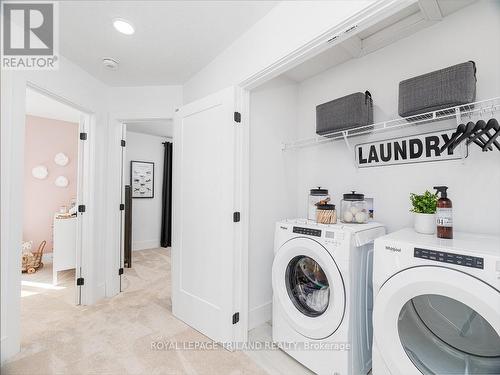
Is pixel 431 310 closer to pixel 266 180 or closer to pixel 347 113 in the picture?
pixel 347 113

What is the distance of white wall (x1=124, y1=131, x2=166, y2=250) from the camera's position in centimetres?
484

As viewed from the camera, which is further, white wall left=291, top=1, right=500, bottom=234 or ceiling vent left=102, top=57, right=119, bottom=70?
ceiling vent left=102, top=57, right=119, bottom=70

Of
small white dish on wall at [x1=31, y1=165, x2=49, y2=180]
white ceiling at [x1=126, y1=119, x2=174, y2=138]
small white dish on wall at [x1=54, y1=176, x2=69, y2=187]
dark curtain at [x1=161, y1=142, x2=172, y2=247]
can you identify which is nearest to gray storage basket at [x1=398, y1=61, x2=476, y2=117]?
white ceiling at [x1=126, y1=119, x2=174, y2=138]

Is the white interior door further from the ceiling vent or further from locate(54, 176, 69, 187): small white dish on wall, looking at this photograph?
locate(54, 176, 69, 187): small white dish on wall

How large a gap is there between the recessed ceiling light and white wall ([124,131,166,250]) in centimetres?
322

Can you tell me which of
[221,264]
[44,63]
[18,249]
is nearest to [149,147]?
[44,63]

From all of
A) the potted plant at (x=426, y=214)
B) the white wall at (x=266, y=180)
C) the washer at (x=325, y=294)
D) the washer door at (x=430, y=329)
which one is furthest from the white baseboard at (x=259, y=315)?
the potted plant at (x=426, y=214)

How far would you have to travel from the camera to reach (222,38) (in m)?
1.98

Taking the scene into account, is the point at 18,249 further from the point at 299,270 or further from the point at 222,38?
the point at 222,38

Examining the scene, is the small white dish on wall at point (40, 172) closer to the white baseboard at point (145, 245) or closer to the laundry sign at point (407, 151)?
the white baseboard at point (145, 245)

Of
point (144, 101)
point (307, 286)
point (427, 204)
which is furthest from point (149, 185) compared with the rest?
point (427, 204)

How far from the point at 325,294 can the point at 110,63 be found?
8.83 ft

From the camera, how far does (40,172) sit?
4113mm

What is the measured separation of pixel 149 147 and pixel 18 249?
349cm
